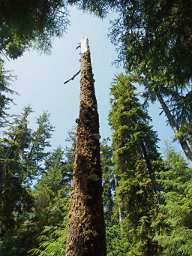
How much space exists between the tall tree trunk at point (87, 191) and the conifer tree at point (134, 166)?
29.7 ft

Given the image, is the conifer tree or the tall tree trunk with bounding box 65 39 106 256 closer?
the tall tree trunk with bounding box 65 39 106 256

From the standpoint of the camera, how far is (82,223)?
5.73 m

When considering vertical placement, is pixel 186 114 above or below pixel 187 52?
above

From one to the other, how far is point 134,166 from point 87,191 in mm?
11674

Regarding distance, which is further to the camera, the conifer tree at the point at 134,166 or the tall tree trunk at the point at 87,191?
the conifer tree at the point at 134,166

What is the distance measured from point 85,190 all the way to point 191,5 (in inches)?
150

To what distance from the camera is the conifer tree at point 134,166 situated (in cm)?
1534

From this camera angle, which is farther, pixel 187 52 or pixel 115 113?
pixel 115 113

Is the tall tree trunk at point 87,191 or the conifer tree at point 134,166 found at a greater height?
the conifer tree at point 134,166

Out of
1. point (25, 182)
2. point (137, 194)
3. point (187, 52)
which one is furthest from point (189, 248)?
point (25, 182)

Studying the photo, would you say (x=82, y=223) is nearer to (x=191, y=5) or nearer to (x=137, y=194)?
(x=191, y=5)

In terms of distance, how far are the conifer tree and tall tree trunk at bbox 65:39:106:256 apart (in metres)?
9.05

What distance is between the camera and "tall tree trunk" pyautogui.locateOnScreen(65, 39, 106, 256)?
18.1 feet

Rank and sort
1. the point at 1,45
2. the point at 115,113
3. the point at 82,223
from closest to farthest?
the point at 82,223
the point at 1,45
the point at 115,113
